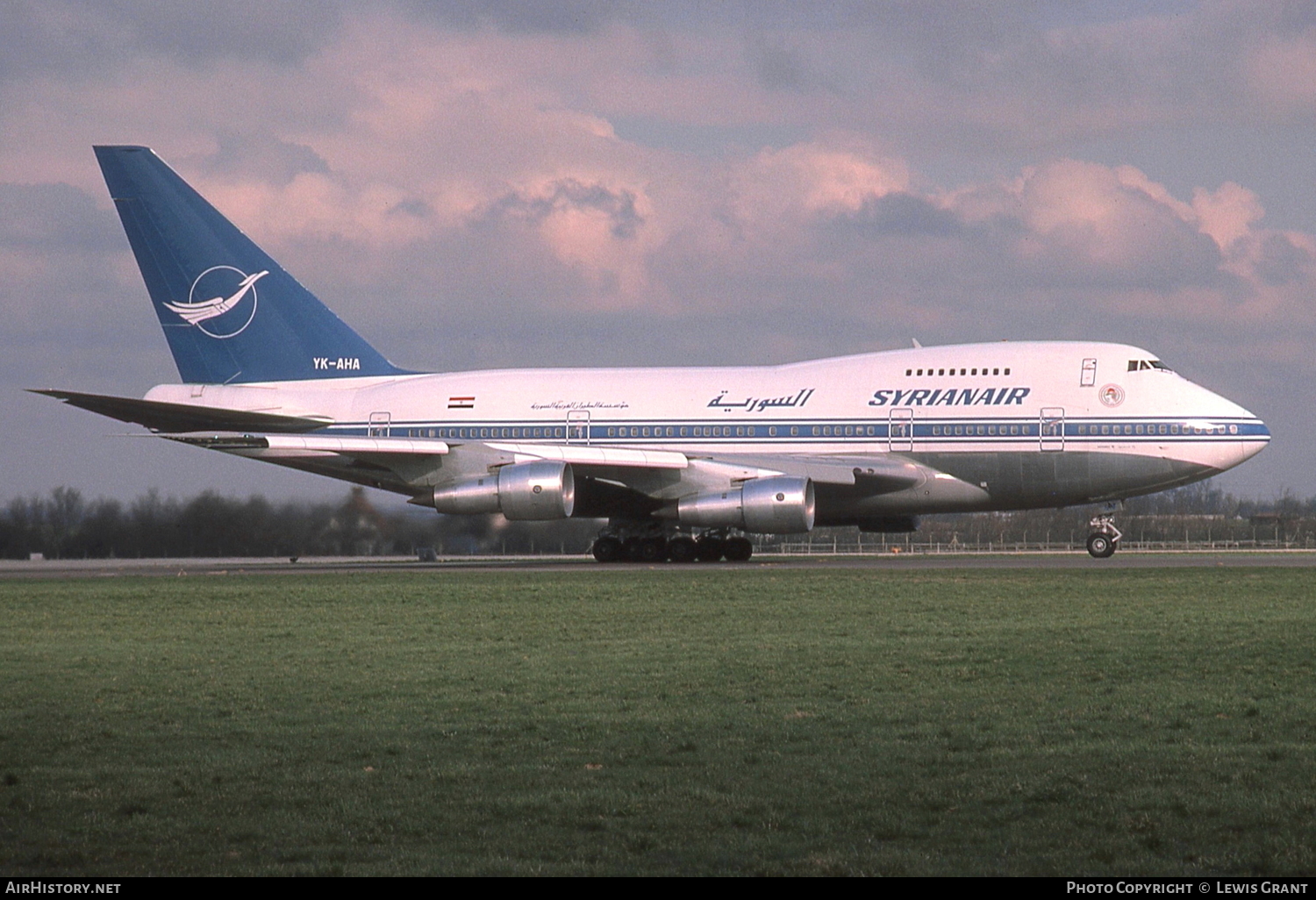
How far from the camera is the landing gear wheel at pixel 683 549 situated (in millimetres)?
36844

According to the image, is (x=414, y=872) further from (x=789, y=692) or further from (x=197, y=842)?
(x=789, y=692)

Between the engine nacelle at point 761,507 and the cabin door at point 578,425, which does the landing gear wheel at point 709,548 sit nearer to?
the engine nacelle at point 761,507

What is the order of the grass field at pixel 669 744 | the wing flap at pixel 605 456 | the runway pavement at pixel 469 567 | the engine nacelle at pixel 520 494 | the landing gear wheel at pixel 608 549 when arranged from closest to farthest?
the grass field at pixel 669 744 < the runway pavement at pixel 469 567 < the engine nacelle at pixel 520 494 < the wing flap at pixel 605 456 < the landing gear wheel at pixel 608 549

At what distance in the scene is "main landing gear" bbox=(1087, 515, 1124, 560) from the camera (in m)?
35.6

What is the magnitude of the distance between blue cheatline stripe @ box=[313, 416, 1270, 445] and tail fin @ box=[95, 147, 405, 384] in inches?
121

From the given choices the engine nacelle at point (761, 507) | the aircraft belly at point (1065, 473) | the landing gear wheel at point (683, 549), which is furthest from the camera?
the landing gear wheel at point (683, 549)

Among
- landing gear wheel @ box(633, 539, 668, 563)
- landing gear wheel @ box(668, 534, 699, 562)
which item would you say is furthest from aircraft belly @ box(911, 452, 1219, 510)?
landing gear wheel @ box(633, 539, 668, 563)

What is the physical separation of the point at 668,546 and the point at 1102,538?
10425 mm

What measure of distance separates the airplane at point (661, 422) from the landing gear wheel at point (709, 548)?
55 mm

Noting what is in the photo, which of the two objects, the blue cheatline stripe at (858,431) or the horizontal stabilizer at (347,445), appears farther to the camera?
Answer: the horizontal stabilizer at (347,445)

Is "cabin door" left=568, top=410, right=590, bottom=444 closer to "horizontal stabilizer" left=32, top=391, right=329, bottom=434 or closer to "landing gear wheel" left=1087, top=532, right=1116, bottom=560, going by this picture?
"horizontal stabilizer" left=32, top=391, right=329, bottom=434

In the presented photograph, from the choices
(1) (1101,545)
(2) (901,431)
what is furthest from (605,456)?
(1) (1101,545)

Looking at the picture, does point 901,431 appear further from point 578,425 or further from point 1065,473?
point 578,425

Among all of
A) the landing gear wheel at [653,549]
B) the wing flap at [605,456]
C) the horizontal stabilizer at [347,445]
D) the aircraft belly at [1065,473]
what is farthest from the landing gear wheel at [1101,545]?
the horizontal stabilizer at [347,445]
